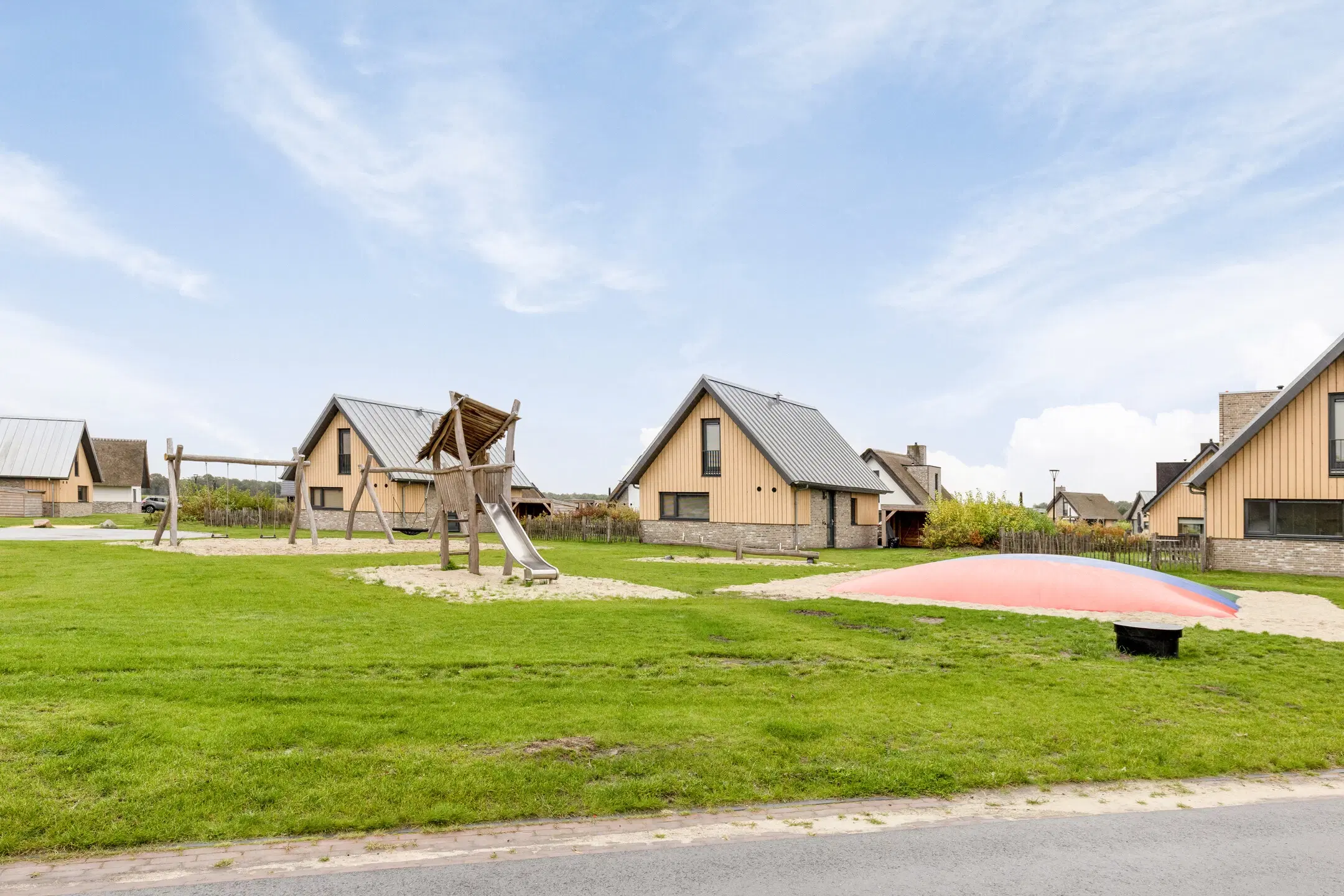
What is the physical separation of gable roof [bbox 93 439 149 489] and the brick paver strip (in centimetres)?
7345

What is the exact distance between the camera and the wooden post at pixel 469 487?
2098cm

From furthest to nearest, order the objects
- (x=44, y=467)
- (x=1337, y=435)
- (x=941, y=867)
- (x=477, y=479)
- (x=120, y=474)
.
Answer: (x=120, y=474)
(x=44, y=467)
(x=1337, y=435)
(x=477, y=479)
(x=941, y=867)

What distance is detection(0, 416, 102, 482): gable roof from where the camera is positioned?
57031 mm

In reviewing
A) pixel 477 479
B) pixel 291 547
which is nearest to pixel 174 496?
pixel 291 547

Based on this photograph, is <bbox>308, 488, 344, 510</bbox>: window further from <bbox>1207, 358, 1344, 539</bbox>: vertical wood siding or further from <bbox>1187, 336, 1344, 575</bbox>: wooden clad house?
<bbox>1207, 358, 1344, 539</bbox>: vertical wood siding

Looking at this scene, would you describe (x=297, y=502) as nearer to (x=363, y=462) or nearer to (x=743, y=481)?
(x=363, y=462)

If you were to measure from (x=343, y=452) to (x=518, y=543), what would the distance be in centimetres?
2847

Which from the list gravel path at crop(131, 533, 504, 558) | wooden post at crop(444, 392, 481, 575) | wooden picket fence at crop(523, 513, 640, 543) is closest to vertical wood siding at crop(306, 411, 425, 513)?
wooden picket fence at crop(523, 513, 640, 543)

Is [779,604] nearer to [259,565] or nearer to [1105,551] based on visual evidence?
[259,565]

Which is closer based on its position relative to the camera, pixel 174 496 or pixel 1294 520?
pixel 1294 520

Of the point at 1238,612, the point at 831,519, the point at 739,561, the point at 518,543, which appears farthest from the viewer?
the point at 831,519

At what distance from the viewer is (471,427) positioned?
23.0 m

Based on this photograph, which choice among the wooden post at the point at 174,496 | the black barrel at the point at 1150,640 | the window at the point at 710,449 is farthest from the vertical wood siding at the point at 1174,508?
the wooden post at the point at 174,496

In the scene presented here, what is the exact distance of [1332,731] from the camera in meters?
8.38
